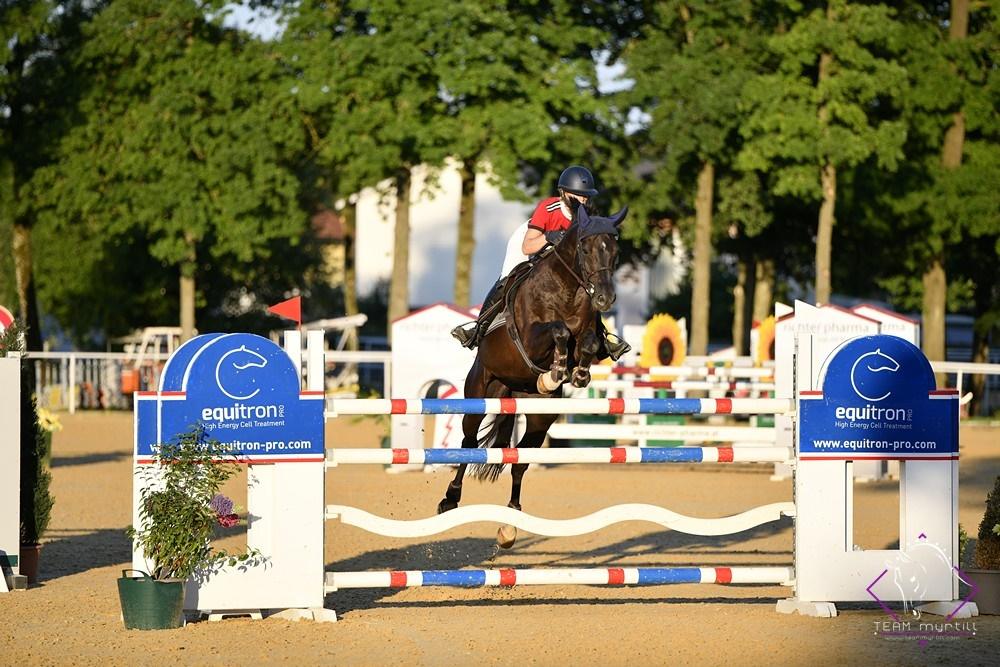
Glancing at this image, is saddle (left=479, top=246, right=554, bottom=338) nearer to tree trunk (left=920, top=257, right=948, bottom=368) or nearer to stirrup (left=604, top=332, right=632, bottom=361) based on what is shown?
stirrup (left=604, top=332, right=632, bottom=361)

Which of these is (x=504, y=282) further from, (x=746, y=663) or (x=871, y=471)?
(x=871, y=471)

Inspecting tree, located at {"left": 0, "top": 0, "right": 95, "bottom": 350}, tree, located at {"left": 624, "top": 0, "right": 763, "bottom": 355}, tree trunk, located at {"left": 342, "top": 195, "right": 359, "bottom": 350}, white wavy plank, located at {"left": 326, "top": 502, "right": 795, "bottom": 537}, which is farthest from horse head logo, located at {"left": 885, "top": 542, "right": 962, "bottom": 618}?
tree trunk, located at {"left": 342, "top": 195, "right": 359, "bottom": 350}

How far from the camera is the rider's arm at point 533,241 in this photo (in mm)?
9617

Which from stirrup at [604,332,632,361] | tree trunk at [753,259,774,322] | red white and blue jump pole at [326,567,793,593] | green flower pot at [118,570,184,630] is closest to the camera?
green flower pot at [118,570,184,630]

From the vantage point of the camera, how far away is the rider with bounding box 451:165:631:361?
934 cm

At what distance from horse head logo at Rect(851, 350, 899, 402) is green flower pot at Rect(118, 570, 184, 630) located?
3443mm

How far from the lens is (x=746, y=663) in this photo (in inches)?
259

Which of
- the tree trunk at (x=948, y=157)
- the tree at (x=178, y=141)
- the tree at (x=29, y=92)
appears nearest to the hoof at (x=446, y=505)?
the tree at (x=178, y=141)

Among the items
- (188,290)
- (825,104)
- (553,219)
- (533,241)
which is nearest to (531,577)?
(533,241)

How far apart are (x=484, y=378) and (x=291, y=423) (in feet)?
7.49

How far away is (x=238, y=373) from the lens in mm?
7512

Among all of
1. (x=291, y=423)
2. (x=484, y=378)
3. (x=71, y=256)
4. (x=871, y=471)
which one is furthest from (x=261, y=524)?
(x=71, y=256)

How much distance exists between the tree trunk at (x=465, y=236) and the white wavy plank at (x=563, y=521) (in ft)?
64.0

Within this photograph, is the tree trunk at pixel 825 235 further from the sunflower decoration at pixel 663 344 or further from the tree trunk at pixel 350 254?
the tree trunk at pixel 350 254
